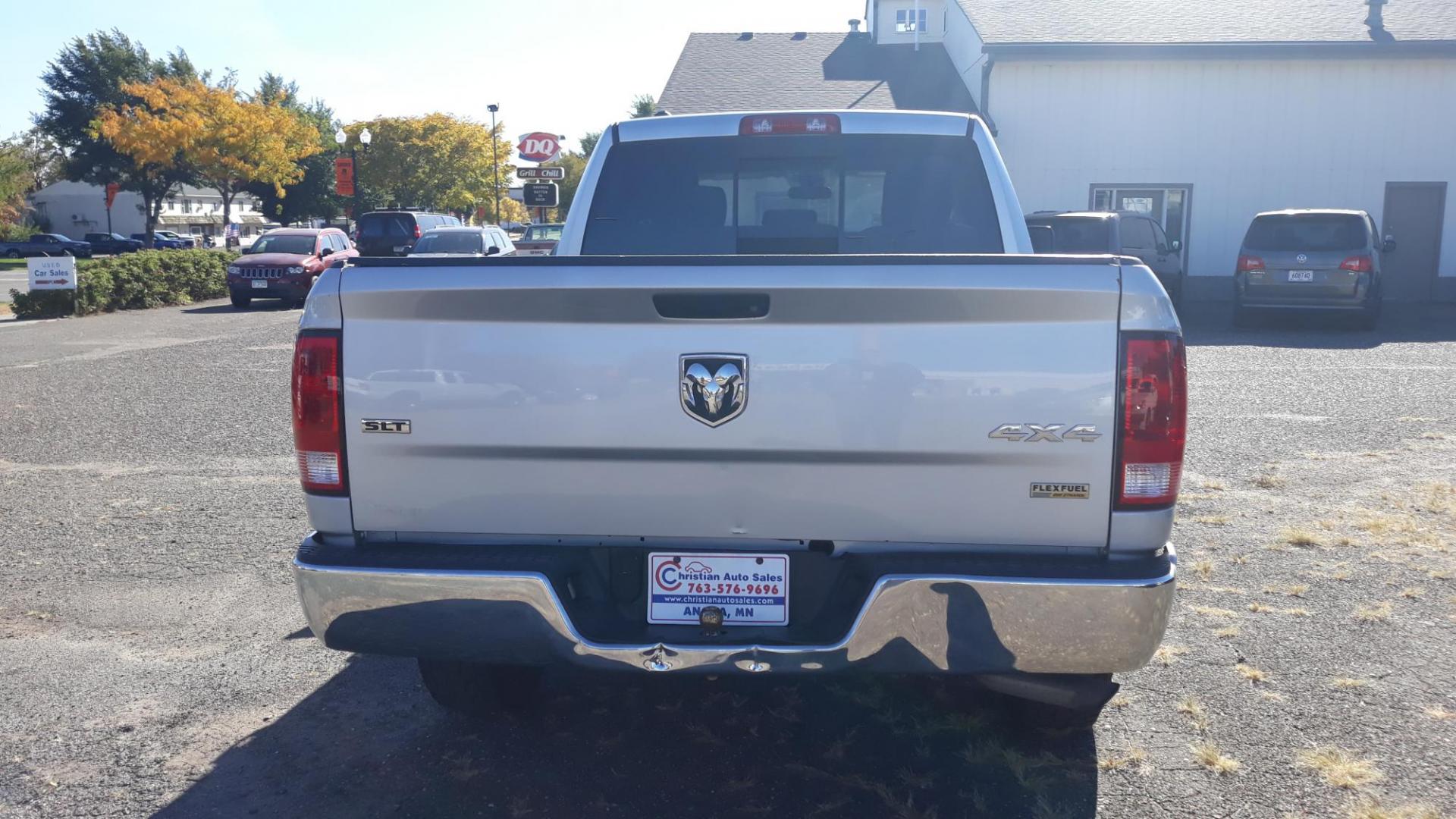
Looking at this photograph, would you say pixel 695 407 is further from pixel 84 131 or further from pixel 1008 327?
pixel 84 131

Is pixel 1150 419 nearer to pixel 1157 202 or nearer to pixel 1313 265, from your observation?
pixel 1313 265

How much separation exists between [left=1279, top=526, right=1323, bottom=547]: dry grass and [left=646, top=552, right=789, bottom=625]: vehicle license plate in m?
4.02

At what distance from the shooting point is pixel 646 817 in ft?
10.7

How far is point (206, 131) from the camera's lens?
4022 cm

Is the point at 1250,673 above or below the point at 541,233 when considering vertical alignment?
below

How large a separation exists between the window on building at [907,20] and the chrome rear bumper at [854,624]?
101ft

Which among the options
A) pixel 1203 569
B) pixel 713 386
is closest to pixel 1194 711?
pixel 1203 569

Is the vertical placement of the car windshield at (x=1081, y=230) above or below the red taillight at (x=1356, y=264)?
above

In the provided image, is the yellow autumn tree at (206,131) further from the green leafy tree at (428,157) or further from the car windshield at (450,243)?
the car windshield at (450,243)

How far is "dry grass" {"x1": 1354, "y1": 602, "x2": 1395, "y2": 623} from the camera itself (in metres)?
4.82

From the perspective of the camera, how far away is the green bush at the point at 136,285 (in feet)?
64.9

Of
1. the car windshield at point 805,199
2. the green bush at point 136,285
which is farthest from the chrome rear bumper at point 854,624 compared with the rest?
the green bush at point 136,285

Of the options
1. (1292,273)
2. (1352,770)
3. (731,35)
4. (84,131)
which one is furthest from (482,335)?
A: (84,131)

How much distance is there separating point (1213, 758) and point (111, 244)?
64883mm
